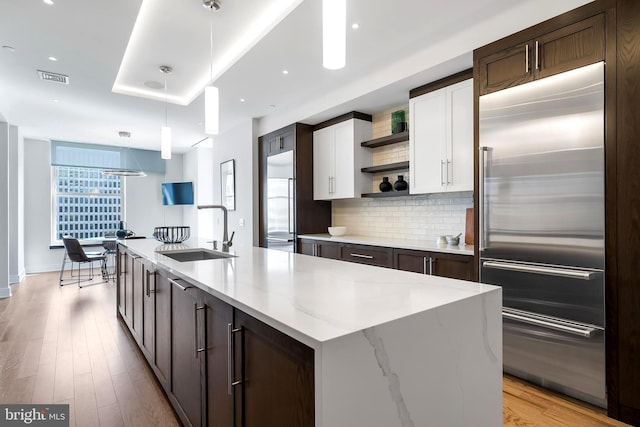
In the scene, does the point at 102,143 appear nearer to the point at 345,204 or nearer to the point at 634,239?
the point at 345,204

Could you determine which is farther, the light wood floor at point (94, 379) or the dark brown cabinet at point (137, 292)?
the dark brown cabinet at point (137, 292)

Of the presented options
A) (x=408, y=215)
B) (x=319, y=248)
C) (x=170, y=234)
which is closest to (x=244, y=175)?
(x=319, y=248)

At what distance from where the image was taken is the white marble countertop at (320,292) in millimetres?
927

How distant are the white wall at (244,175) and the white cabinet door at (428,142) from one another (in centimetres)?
274

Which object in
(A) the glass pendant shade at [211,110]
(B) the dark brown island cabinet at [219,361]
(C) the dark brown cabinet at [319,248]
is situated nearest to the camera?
(B) the dark brown island cabinet at [219,361]

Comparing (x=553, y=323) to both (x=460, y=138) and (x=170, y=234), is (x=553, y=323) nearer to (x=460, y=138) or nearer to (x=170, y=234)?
(x=460, y=138)

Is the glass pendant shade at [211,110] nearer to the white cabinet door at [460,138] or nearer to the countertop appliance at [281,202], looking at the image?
the white cabinet door at [460,138]

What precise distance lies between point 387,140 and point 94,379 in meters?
3.49

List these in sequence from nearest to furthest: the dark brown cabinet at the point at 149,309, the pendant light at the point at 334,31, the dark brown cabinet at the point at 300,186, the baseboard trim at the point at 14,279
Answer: the pendant light at the point at 334,31, the dark brown cabinet at the point at 149,309, the dark brown cabinet at the point at 300,186, the baseboard trim at the point at 14,279

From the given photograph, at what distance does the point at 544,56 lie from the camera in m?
2.24

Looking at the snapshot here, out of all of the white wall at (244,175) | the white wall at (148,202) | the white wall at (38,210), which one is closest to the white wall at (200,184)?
the white wall at (148,202)

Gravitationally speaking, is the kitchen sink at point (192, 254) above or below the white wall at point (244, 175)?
below

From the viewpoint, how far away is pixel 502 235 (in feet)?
8.03

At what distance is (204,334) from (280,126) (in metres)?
3.97
